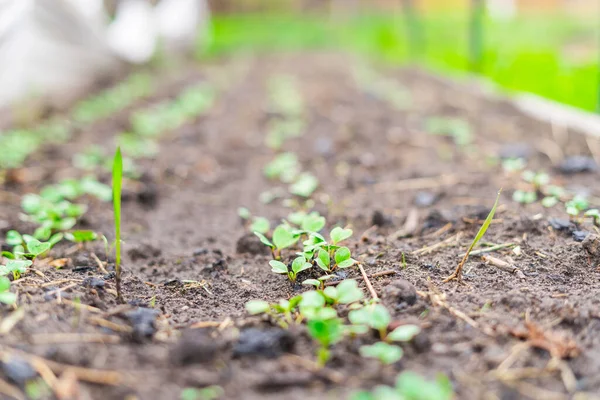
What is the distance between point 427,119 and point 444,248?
2.05m

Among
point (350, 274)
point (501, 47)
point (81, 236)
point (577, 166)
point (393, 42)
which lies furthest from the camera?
point (393, 42)

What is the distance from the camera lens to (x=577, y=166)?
2088 millimetres

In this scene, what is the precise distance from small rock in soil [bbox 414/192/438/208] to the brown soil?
20 millimetres

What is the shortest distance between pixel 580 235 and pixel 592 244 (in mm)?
92

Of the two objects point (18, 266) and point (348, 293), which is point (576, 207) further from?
point (18, 266)

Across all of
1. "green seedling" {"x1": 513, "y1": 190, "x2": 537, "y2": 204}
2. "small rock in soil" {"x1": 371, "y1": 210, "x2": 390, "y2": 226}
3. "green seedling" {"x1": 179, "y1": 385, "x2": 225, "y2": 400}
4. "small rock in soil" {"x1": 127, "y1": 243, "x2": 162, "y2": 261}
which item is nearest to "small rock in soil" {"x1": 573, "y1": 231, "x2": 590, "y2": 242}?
"green seedling" {"x1": 513, "y1": 190, "x2": 537, "y2": 204}

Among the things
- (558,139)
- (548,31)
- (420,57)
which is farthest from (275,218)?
(420,57)

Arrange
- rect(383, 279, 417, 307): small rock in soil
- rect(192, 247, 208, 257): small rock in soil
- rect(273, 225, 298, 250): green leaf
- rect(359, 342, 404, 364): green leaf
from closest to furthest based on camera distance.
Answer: rect(359, 342, 404, 364): green leaf, rect(383, 279, 417, 307): small rock in soil, rect(273, 225, 298, 250): green leaf, rect(192, 247, 208, 257): small rock in soil

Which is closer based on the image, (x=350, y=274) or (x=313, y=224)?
(x=350, y=274)

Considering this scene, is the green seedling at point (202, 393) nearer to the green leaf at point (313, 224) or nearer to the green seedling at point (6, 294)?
the green seedling at point (6, 294)

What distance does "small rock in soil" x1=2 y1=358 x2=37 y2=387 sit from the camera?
81 cm

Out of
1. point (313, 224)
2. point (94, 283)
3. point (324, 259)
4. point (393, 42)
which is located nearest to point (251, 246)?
point (313, 224)

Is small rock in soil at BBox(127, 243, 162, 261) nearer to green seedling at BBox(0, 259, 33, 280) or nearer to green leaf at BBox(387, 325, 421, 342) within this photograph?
green seedling at BBox(0, 259, 33, 280)

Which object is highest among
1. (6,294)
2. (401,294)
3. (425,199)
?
(6,294)
